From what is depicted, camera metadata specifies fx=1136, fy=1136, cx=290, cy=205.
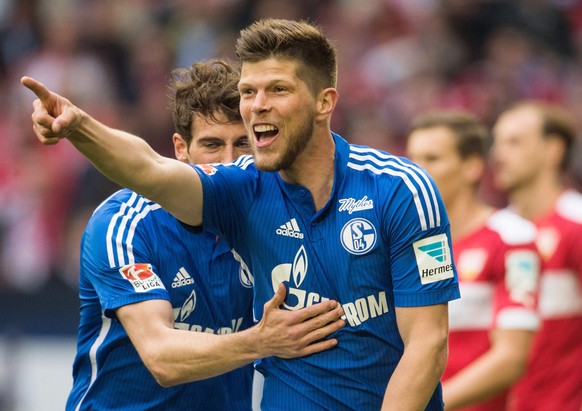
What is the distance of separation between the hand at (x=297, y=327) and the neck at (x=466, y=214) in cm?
259

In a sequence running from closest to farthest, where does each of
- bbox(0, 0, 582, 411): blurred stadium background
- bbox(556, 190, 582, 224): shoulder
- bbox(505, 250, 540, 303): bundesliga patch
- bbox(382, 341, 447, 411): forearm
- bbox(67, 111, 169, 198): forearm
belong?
bbox(67, 111, 169, 198): forearm
bbox(382, 341, 447, 411): forearm
bbox(505, 250, 540, 303): bundesliga patch
bbox(556, 190, 582, 224): shoulder
bbox(0, 0, 582, 411): blurred stadium background

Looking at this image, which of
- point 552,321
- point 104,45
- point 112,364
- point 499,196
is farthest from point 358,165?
point 104,45

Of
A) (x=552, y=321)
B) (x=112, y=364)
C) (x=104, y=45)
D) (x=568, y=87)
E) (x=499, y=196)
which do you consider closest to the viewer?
(x=112, y=364)

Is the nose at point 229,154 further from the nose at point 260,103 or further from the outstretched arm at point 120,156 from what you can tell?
the nose at point 260,103

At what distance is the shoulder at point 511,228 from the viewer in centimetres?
642

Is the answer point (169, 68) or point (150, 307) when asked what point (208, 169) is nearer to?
point (150, 307)

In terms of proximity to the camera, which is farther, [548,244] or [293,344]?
[548,244]

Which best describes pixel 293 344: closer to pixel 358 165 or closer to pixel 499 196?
pixel 358 165

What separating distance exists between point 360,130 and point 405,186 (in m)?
7.92

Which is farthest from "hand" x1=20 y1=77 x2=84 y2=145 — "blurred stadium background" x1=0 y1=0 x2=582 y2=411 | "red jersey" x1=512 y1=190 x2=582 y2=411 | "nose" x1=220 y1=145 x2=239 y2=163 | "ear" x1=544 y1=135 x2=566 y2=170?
"blurred stadium background" x1=0 y1=0 x2=582 y2=411

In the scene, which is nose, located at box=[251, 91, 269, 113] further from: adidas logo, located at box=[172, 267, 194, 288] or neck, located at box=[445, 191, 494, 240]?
neck, located at box=[445, 191, 494, 240]

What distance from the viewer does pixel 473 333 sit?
6469 millimetres

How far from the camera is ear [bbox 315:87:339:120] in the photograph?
449cm

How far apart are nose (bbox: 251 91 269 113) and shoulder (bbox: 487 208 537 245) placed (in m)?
2.56
